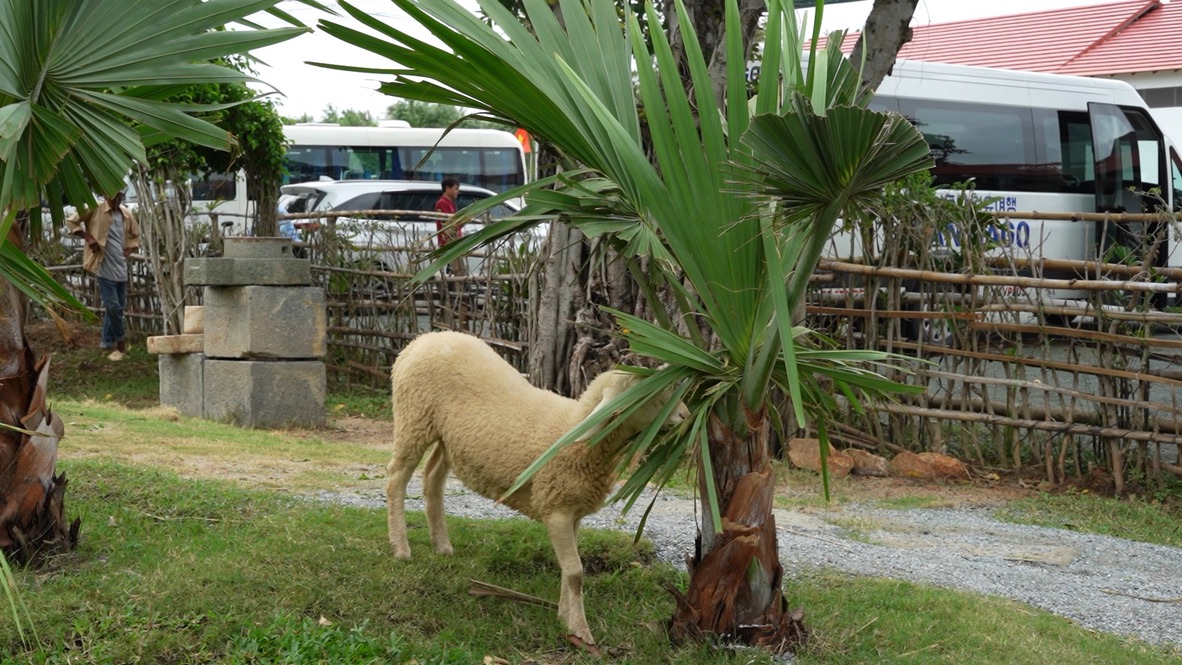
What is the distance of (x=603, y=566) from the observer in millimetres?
5215

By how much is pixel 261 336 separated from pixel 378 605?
507cm

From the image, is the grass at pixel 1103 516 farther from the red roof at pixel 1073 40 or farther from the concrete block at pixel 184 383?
the red roof at pixel 1073 40

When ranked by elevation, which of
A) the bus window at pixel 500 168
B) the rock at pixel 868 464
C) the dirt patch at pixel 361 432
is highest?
the bus window at pixel 500 168

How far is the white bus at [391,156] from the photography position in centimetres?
2445

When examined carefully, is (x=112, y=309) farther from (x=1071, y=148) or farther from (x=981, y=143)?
(x=1071, y=148)

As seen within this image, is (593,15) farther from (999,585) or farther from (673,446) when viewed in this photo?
(999,585)

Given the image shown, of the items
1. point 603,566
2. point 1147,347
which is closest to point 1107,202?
point 1147,347

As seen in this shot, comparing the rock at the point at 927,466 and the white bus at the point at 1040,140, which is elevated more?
the white bus at the point at 1040,140

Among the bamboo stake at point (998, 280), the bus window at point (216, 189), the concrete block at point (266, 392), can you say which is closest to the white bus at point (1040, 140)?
the bamboo stake at point (998, 280)

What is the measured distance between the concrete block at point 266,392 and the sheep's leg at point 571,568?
211 inches

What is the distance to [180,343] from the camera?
963cm

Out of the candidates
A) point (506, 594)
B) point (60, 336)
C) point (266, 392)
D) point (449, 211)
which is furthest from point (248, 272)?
point (60, 336)

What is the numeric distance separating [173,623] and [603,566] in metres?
1.91

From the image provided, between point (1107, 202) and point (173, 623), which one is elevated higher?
point (1107, 202)
